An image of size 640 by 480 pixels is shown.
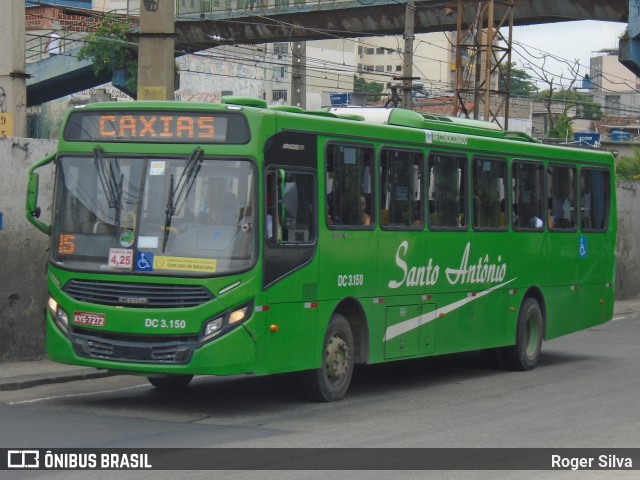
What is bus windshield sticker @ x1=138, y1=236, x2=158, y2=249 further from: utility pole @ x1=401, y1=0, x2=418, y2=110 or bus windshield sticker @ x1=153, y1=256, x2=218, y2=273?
Answer: utility pole @ x1=401, y1=0, x2=418, y2=110

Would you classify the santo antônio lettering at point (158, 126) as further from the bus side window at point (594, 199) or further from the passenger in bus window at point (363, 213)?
the bus side window at point (594, 199)

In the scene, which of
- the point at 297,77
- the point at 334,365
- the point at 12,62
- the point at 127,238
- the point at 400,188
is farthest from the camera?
the point at 297,77

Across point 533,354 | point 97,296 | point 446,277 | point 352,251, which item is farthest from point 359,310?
point 533,354

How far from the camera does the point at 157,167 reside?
11.8 m

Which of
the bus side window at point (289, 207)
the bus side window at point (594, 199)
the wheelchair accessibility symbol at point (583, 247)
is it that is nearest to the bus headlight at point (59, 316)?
the bus side window at point (289, 207)

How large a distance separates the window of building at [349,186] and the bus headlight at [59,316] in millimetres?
2932

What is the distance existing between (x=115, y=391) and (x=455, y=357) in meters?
6.69

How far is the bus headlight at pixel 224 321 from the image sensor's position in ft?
37.6

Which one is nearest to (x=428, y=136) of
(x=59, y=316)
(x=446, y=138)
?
(x=446, y=138)

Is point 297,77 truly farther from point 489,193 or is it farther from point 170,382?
point 170,382

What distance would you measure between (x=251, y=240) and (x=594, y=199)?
932 centimetres

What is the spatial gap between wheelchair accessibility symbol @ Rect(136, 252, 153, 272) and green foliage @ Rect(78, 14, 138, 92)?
34803mm

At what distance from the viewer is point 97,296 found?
11812 mm

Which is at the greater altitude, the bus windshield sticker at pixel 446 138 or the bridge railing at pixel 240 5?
the bridge railing at pixel 240 5
